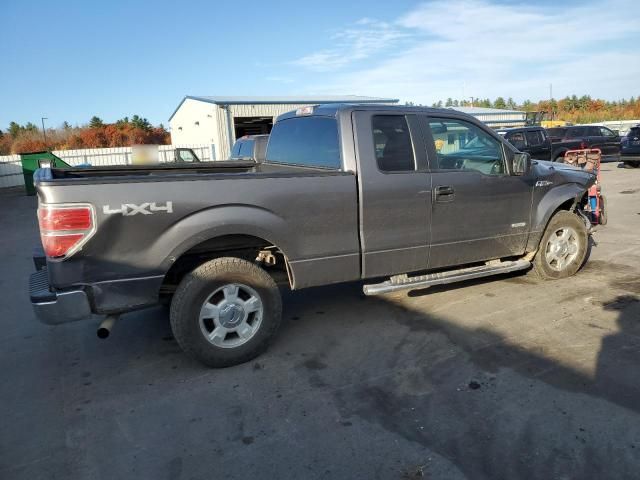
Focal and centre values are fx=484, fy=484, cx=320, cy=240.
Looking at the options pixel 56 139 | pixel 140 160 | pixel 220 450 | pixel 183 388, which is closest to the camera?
pixel 220 450

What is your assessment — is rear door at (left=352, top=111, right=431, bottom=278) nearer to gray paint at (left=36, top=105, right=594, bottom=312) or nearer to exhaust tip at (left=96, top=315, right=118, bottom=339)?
gray paint at (left=36, top=105, right=594, bottom=312)

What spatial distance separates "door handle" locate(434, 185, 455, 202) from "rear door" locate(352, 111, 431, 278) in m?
0.10

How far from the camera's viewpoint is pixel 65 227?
323 centimetres

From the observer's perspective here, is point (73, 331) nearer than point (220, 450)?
No

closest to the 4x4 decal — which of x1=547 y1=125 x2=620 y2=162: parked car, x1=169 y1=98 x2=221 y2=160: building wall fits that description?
x1=547 y1=125 x2=620 y2=162: parked car

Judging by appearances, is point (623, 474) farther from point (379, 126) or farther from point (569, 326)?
point (379, 126)

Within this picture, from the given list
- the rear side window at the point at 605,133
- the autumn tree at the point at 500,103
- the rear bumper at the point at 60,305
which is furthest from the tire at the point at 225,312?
the autumn tree at the point at 500,103

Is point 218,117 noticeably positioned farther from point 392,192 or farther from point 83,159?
point 392,192

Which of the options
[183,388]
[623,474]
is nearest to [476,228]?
[623,474]

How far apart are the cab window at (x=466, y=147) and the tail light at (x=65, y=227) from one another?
10.3 ft

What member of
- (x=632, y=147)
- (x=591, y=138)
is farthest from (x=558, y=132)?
(x=632, y=147)

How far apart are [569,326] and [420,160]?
201 centimetres

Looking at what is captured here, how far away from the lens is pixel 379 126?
173 inches

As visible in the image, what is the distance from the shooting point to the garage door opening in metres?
28.6
